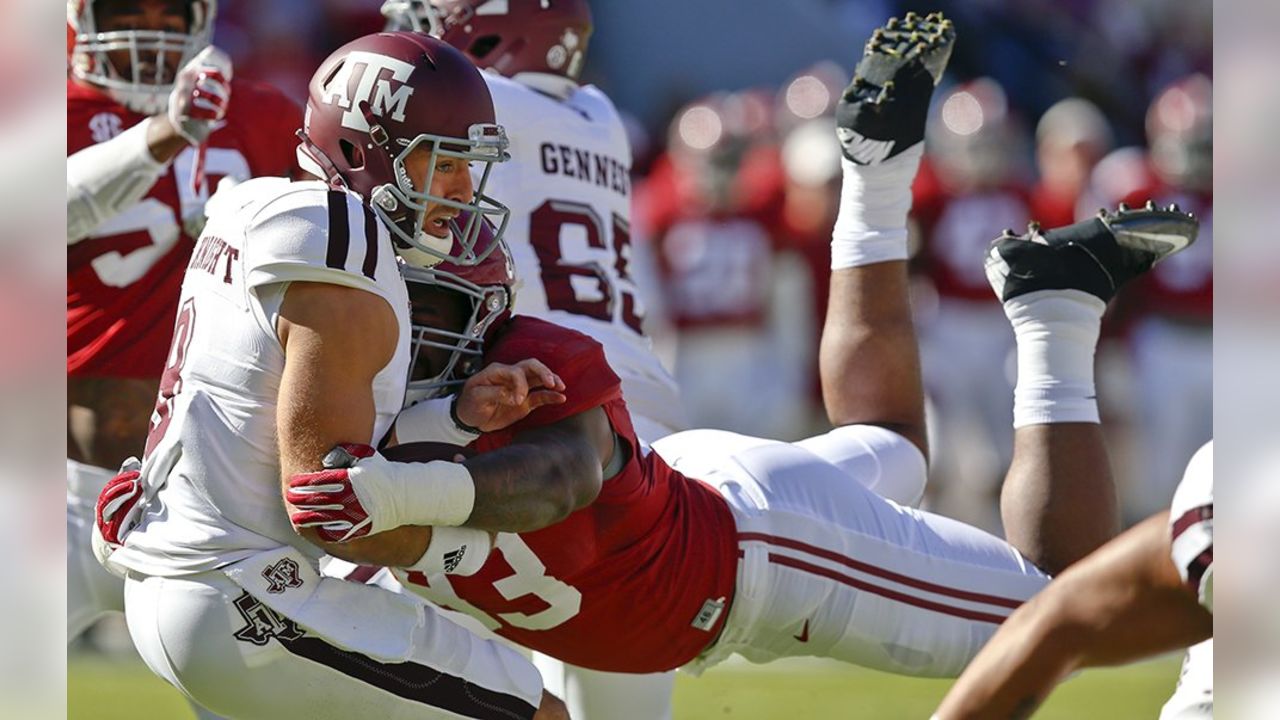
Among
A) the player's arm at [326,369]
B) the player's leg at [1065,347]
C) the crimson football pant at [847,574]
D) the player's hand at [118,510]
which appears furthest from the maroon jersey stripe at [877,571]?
the player's hand at [118,510]

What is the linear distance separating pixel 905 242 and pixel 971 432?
412 centimetres

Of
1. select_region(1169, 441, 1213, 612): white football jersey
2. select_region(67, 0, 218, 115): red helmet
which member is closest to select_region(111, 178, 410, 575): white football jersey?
select_region(1169, 441, 1213, 612): white football jersey

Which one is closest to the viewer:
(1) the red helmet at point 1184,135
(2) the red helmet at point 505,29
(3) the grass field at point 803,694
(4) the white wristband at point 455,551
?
(4) the white wristband at point 455,551

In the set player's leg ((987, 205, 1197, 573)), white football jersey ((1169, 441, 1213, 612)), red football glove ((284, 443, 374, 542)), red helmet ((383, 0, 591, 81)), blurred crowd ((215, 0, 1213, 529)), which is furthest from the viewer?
blurred crowd ((215, 0, 1213, 529))

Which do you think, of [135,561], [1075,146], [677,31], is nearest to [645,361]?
[135,561]

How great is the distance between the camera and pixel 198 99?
4035 mm

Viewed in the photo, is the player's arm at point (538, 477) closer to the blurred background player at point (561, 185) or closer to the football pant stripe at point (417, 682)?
the football pant stripe at point (417, 682)

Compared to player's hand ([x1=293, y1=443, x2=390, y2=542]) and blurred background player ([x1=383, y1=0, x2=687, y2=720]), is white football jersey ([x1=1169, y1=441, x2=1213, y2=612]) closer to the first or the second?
player's hand ([x1=293, y1=443, x2=390, y2=542])

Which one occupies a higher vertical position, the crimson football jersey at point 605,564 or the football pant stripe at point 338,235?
the football pant stripe at point 338,235

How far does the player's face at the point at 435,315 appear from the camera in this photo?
2.93 m

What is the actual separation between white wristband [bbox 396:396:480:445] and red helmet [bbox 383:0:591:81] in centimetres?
148

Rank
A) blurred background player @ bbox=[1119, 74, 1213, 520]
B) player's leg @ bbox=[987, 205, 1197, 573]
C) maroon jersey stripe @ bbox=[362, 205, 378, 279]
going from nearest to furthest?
maroon jersey stripe @ bbox=[362, 205, 378, 279], player's leg @ bbox=[987, 205, 1197, 573], blurred background player @ bbox=[1119, 74, 1213, 520]

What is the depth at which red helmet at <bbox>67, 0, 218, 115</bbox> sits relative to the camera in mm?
4516

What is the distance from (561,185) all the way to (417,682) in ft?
5.45
